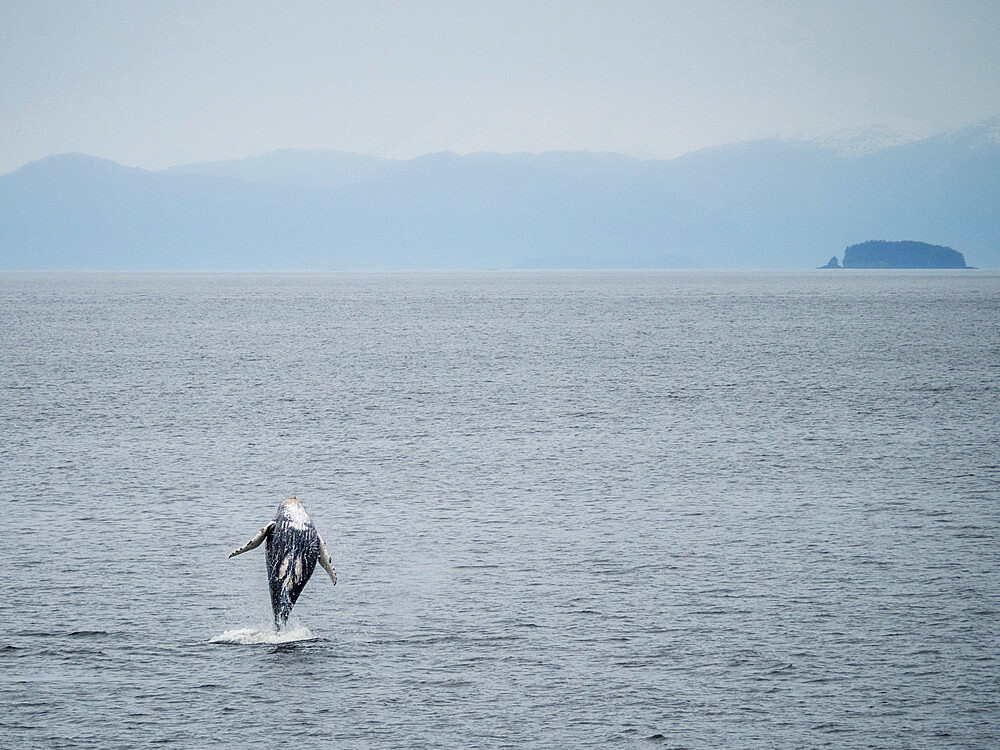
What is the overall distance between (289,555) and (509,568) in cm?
594

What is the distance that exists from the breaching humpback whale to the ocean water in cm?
68

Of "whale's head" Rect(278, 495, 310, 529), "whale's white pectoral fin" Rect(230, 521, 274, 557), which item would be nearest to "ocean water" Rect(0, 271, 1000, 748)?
"whale's white pectoral fin" Rect(230, 521, 274, 557)

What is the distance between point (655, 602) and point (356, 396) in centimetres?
3857

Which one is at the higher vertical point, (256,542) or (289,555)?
(256,542)

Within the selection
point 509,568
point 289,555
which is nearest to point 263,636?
point 289,555

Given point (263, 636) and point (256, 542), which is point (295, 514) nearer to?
point (256, 542)

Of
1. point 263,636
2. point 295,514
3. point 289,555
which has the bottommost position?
point 263,636

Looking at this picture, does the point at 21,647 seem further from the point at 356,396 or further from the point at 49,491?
the point at 356,396

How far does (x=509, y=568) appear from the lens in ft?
86.7

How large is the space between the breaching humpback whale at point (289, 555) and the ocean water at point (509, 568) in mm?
679

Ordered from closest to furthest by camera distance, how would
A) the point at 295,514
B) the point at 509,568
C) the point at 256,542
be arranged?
1. the point at 256,542
2. the point at 295,514
3. the point at 509,568

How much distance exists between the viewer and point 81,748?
56.9ft

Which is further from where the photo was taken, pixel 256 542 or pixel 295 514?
pixel 295 514

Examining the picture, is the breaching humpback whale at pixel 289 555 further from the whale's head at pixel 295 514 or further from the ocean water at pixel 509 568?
the ocean water at pixel 509 568
